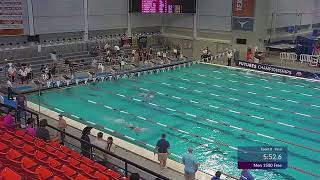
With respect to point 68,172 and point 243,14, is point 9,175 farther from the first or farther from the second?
point 243,14

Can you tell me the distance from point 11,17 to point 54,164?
18.8 meters

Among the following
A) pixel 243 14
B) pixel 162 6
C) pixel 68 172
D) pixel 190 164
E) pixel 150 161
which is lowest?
pixel 150 161

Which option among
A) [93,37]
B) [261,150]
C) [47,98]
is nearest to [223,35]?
[93,37]

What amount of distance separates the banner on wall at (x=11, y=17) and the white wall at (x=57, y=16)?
4.30 ft

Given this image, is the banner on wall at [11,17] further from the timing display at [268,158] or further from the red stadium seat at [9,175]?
the timing display at [268,158]

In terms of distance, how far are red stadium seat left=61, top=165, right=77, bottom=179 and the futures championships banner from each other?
79.4 feet

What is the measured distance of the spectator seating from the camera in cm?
699

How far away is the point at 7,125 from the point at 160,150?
478cm

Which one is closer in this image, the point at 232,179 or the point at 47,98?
the point at 232,179

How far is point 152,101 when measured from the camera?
1850cm

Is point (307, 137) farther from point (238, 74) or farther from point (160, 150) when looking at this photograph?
point (238, 74)

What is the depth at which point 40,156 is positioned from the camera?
8164mm

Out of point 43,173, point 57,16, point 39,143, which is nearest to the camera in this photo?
point 43,173

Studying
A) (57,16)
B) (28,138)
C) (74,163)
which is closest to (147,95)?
(28,138)
